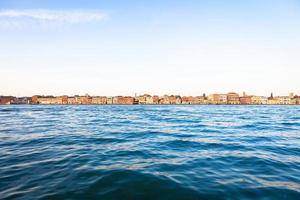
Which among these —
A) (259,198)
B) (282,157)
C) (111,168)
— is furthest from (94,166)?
(282,157)

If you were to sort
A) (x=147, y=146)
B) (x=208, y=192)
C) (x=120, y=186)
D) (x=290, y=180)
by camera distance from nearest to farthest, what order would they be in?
(x=208, y=192)
(x=120, y=186)
(x=290, y=180)
(x=147, y=146)

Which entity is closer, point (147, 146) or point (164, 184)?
point (164, 184)

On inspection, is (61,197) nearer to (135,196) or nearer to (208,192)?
(135,196)

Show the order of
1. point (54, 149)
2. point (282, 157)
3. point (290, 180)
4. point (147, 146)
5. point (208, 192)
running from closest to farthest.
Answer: point (208, 192)
point (290, 180)
point (282, 157)
point (54, 149)
point (147, 146)

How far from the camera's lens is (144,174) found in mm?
6734

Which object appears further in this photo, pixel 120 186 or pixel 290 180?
pixel 290 180

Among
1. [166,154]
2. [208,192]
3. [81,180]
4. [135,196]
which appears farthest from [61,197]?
[166,154]

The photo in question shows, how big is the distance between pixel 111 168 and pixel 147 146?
3.98 metres

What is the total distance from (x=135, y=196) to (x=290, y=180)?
4.28 metres

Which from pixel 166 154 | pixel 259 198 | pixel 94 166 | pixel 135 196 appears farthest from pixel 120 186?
pixel 166 154

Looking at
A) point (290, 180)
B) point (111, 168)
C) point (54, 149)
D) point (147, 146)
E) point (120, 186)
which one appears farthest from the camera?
point (147, 146)

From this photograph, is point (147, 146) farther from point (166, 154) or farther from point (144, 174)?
point (144, 174)

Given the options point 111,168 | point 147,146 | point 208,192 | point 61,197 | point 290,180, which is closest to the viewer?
point 61,197

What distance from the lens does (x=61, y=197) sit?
16.7ft
